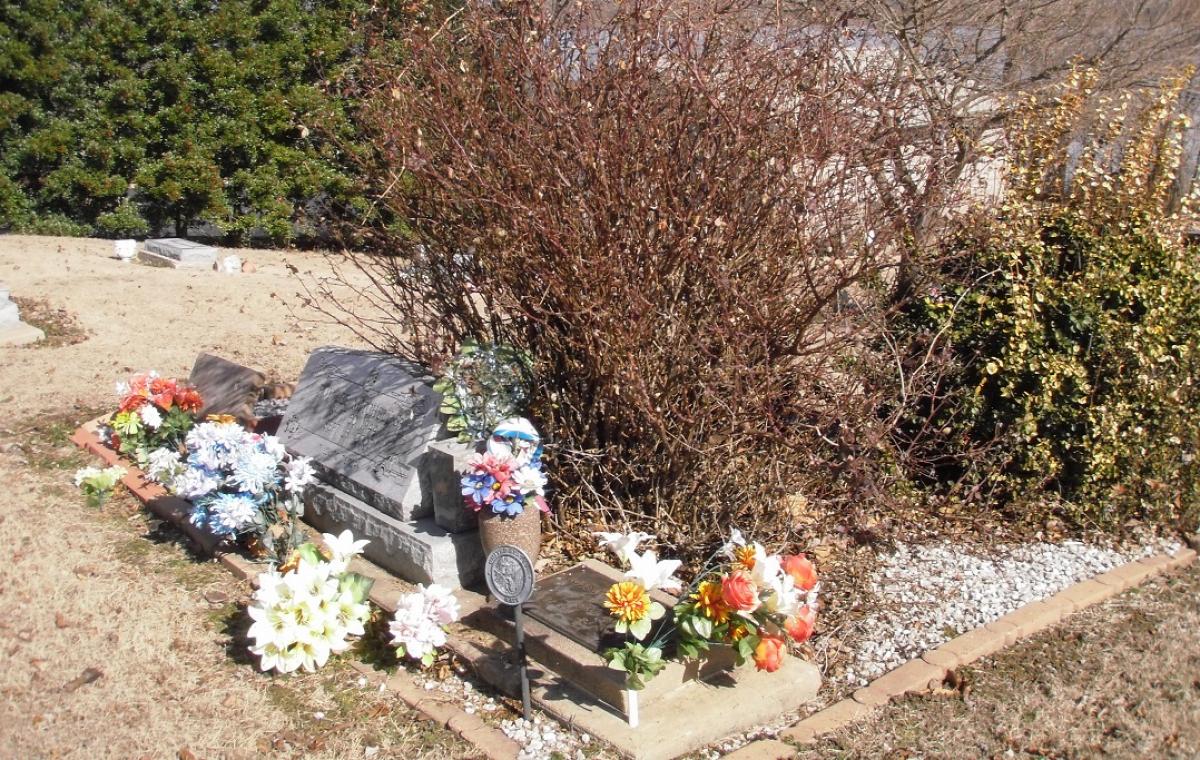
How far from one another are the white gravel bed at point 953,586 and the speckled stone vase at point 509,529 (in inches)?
52.7

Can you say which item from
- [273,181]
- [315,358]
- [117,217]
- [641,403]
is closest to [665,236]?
[641,403]

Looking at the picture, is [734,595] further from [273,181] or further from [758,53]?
[273,181]

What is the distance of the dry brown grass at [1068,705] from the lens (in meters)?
3.57

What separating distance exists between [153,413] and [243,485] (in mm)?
1352

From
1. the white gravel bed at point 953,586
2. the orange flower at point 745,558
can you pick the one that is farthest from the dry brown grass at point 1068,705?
the orange flower at point 745,558

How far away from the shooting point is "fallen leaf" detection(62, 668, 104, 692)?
3871 mm

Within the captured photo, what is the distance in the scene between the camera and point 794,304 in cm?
461

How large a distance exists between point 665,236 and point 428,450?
1.36m

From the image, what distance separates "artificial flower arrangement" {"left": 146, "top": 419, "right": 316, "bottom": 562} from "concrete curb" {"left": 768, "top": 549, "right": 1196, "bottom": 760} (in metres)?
2.30

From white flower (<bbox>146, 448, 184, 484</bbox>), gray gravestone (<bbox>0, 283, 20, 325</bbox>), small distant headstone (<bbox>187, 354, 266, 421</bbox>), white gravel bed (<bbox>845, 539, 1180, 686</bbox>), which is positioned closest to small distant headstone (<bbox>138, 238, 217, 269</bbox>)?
gray gravestone (<bbox>0, 283, 20, 325</bbox>)

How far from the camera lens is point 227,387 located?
645cm

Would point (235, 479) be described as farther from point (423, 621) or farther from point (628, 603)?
point (628, 603)

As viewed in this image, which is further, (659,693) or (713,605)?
(659,693)

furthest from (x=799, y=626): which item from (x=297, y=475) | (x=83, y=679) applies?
(x=83, y=679)
